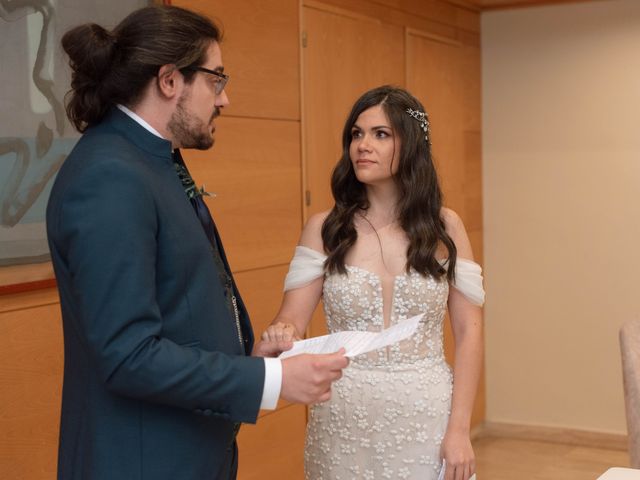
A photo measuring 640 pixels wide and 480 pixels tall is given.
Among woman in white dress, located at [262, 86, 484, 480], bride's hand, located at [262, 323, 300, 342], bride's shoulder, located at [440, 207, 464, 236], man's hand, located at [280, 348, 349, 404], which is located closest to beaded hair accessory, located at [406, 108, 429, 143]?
woman in white dress, located at [262, 86, 484, 480]

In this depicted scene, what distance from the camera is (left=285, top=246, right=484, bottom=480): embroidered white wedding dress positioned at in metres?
2.77

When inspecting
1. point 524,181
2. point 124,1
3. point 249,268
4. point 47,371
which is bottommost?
point 47,371

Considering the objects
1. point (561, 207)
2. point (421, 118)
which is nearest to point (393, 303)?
point (421, 118)

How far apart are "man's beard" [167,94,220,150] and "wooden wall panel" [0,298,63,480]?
1.22 meters

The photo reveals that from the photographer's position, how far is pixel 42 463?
3.00 metres

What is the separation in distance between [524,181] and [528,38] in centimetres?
92

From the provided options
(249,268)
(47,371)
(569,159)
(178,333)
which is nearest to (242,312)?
(178,333)

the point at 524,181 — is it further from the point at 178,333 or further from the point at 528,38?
the point at 178,333

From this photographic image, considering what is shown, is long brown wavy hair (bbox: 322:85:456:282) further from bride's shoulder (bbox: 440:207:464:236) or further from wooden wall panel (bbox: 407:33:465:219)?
wooden wall panel (bbox: 407:33:465:219)

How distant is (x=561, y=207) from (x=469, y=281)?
3.45m

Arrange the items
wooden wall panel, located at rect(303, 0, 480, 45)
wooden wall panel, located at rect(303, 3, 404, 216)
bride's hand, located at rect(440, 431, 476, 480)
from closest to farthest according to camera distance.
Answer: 1. bride's hand, located at rect(440, 431, 476, 480)
2. wooden wall panel, located at rect(303, 3, 404, 216)
3. wooden wall panel, located at rect(303, 0, 480, 45)

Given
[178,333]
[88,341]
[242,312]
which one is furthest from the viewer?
[242,312]

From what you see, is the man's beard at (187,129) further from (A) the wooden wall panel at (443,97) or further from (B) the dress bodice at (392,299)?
(A) the wooden wall panel at (443,97)

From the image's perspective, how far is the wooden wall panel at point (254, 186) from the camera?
12.5ft
